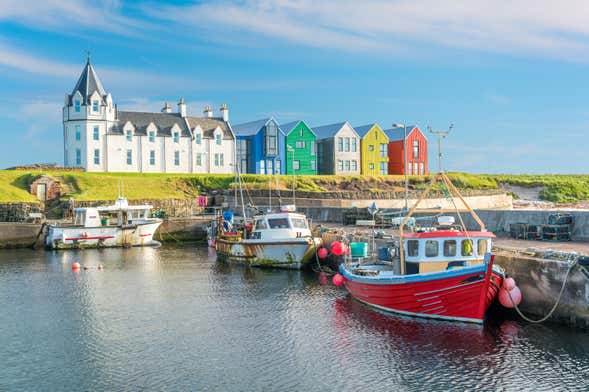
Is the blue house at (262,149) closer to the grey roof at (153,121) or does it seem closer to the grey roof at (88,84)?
the grey roof at (153,121)

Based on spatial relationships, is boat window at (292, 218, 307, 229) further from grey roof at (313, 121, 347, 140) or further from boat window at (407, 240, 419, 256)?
grey roof at (313, 121, 347, 140)

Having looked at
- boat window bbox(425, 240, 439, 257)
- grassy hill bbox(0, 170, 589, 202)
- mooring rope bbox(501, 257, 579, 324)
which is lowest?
mooring rope bbox(501, 257, 579, 324)

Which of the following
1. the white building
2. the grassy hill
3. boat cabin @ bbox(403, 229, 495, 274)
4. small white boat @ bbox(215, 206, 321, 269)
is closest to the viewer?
boat cabin @ bbox(403, 229, 495, 274)

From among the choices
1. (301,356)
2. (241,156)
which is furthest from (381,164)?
(301,356)

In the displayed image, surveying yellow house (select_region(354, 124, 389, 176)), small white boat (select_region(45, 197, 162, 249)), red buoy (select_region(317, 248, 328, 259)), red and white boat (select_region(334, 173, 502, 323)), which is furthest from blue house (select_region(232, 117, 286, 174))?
red and white boat (select_region(334, 173, 502, 323))

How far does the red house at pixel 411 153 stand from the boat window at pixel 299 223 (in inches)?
1643

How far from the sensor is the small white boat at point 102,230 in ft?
141

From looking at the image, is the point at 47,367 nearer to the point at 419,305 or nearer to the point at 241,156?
the point at 419,305

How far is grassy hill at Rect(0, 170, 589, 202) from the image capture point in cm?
5425

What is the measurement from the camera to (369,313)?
2202 centimetres

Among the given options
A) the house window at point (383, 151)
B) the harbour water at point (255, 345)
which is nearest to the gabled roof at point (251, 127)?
the house window at point (383, 151)

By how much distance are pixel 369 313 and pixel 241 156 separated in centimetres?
5034

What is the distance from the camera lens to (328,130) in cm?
7600

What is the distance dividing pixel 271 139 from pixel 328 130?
961 cm
